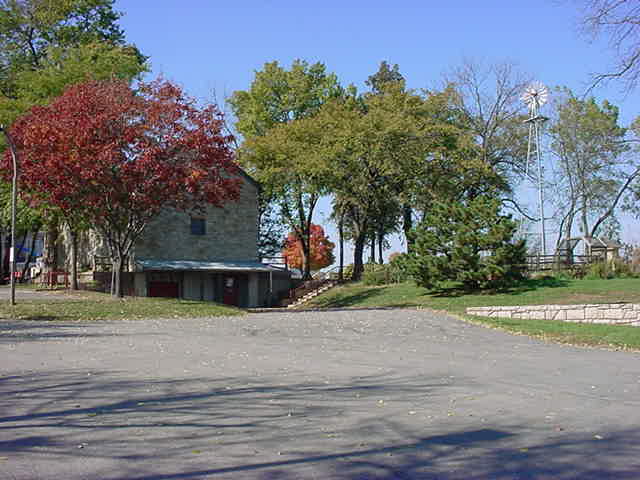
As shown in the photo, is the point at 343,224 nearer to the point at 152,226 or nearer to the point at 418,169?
the point at 418,169

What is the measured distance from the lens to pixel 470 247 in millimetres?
37531

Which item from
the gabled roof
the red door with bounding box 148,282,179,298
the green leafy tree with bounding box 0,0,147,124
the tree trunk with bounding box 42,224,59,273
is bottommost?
the red door with bounding box 148,282,179,298

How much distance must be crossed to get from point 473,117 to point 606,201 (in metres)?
13.7

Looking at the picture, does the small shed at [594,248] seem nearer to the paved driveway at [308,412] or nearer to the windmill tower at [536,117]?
the windmill tower at [536,117]

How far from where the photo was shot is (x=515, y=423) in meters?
7.82

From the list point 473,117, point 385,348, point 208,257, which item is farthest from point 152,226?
point 385,348

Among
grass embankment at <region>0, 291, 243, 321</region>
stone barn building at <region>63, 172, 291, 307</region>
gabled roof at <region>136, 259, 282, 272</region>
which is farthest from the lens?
stone barn building at <region>63, 172, 291, 307</region>

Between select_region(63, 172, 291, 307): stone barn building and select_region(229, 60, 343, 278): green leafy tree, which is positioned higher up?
select_region(229, 60, 343, 278): green leafy tree

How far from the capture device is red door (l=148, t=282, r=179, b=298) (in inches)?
1661

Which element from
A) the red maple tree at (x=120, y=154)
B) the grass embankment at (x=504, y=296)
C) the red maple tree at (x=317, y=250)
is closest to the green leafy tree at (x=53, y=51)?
the red maple tree at (x=120, y=154)

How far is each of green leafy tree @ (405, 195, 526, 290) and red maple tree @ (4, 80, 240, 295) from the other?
12.5 m

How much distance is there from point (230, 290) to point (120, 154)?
60.1 feet

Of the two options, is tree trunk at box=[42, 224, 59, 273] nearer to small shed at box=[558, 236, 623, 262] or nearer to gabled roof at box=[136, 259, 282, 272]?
gabled roof at box=[136, 259, 282, 272]

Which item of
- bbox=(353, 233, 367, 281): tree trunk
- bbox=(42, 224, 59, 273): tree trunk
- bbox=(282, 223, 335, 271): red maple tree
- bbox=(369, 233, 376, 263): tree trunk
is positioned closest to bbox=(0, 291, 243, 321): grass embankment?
bbox=(42, 224, 59, 273): tree trunk
